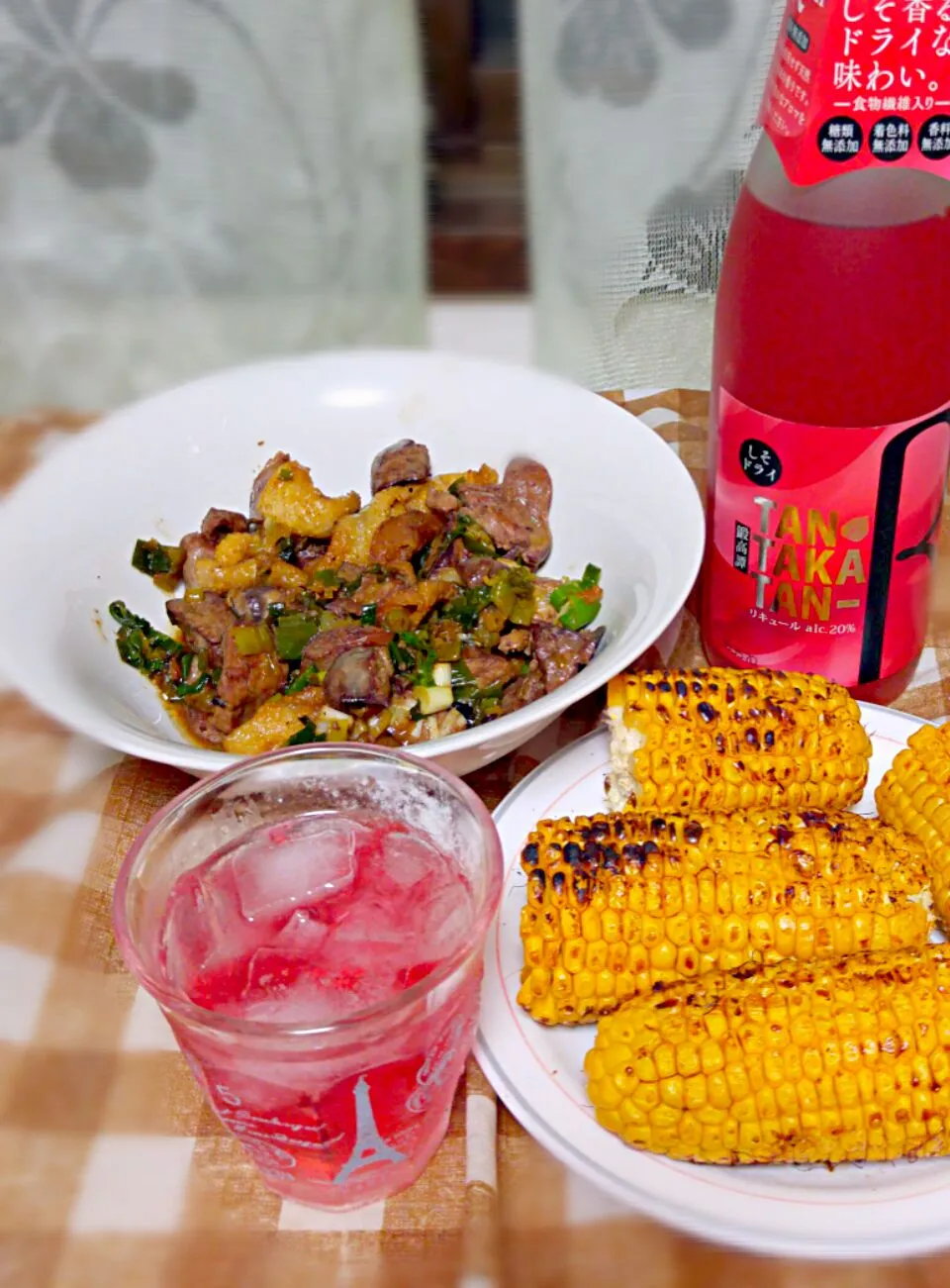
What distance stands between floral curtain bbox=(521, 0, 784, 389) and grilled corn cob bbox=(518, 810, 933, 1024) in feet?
4.33

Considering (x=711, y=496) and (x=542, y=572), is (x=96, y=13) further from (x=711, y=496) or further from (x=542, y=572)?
(x=711, y=496)

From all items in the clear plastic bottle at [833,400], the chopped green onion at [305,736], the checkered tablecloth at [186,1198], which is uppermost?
the clear plastic bottle at [833,400]

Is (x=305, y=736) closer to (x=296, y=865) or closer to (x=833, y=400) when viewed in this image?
(x=296, y=865)

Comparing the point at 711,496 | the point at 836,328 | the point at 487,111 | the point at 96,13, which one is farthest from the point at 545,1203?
the point at 487,111

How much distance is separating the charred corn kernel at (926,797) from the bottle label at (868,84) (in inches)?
22.6

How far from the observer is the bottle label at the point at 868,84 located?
1110mm

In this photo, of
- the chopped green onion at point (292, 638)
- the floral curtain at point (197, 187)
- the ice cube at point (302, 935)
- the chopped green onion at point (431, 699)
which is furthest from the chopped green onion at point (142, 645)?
the floral curtain at point (197, 187)

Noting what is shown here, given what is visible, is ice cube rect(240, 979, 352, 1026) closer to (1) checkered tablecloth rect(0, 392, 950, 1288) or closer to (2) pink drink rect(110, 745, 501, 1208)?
(2) pink drink rect(110, 745, 501, 1208)

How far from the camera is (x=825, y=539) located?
1312 mm

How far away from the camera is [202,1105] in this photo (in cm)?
109

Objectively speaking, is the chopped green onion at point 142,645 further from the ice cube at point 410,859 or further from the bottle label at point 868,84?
the bottle label at point 868,84

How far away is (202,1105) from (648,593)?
0.72m

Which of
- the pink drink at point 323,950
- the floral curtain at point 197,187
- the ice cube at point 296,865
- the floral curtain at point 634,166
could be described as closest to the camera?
the pink drink at point 323,950

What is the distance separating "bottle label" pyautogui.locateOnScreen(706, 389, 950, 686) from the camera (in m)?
1.27
